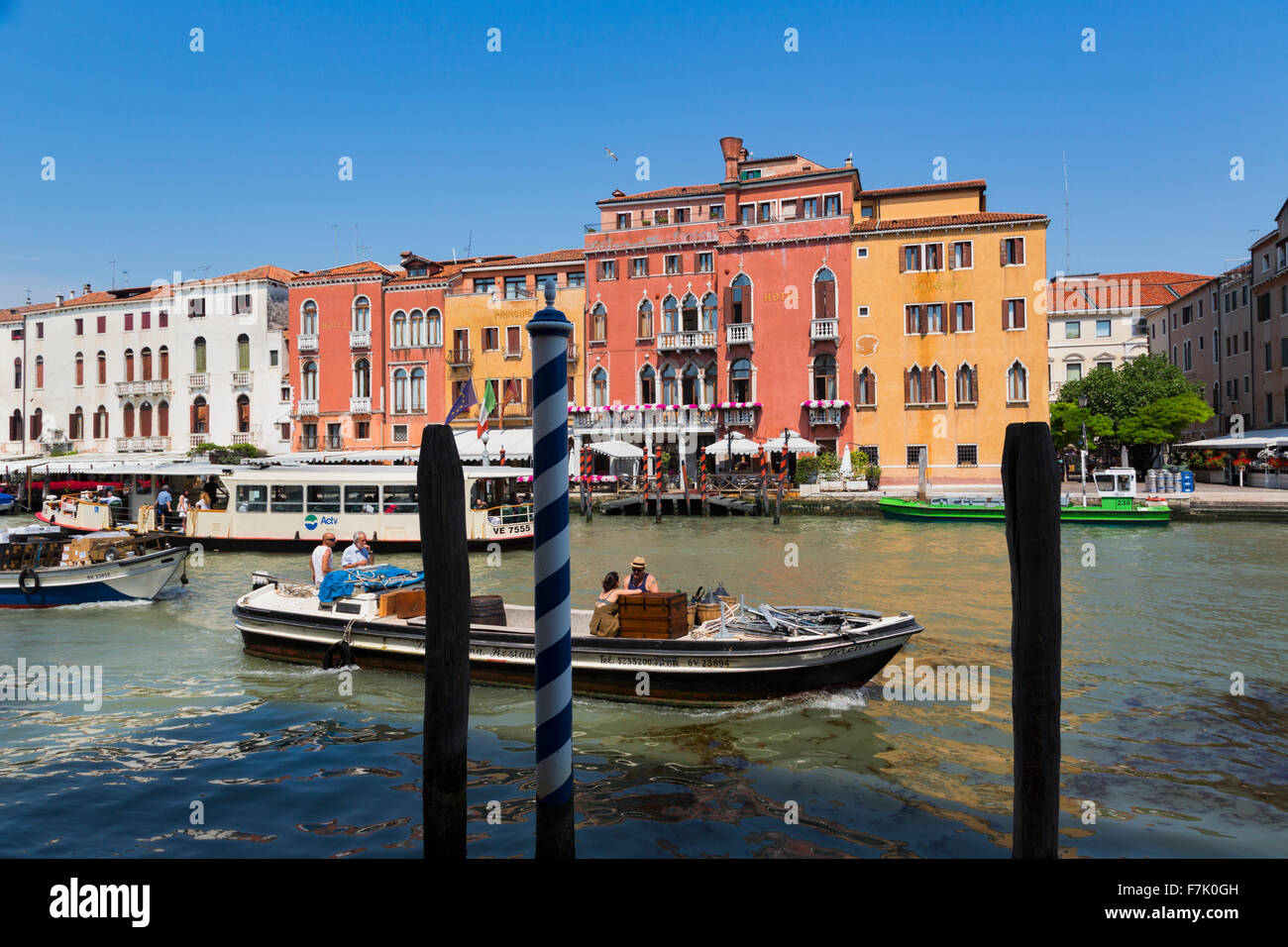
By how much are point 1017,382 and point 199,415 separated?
38.6m

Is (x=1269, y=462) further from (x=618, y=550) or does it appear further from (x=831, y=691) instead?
(x=831, y=691)

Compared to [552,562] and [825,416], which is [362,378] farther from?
[552,562]

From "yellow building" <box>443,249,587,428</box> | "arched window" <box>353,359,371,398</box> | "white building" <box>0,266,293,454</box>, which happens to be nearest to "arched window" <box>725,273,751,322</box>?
"yellow building" <box>443,249,587,428</box>

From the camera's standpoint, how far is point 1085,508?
27609 mm

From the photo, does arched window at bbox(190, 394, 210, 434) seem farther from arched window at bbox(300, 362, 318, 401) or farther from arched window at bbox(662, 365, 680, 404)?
arched window at bbox(662, 365, 680, 404)

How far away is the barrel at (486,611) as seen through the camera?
34.4 ft

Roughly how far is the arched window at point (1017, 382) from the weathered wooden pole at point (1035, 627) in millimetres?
34650

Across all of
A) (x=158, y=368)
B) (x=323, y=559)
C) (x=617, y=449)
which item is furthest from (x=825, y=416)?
(x=158, y=368)

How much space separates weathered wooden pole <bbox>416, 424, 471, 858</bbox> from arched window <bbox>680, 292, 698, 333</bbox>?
119 feet

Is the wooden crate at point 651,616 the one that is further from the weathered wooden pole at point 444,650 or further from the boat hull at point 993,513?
the boat hull at point 993,513

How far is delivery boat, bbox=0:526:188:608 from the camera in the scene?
579 inches

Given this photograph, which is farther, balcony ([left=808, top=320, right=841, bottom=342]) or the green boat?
balcony ([left=808, top=320, right=841, bottom=342])

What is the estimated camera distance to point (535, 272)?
42.0 metres
